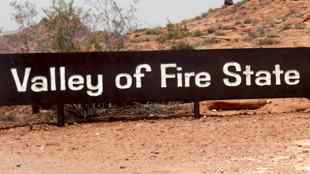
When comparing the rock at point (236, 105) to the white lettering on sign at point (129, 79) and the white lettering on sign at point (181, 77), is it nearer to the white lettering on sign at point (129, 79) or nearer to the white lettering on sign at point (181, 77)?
the white lettering on sign at point (181, 77)

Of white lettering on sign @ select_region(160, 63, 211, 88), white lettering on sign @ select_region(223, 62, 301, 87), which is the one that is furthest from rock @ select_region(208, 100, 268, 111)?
white lettering on sign @ select_region(160, 63, 211, 88)

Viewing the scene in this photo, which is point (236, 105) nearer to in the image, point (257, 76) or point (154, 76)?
point (257, 76)

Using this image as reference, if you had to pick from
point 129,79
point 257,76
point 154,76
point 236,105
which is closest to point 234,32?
point 236,105

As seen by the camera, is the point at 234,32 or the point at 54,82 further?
the point at 234,32

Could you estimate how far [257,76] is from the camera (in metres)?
14.1

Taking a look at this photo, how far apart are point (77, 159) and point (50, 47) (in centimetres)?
826

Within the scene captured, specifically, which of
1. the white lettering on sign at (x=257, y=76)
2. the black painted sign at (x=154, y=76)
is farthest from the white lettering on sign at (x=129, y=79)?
the white lettering on sign at (x=257, y=76)

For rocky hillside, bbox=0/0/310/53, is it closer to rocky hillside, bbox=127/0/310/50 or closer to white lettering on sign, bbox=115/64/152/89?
rocky hillside, bbox=127/0/310/50

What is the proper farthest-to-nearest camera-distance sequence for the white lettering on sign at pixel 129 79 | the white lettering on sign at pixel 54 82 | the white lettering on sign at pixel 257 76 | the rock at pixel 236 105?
the rock at pixel 236 105 → the white lettering on sign at pixel 257 76 → the white lettering on sign at pixel 129 79 → the white lettering on sign at pixel 54 82

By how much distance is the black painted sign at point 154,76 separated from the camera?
13.4m

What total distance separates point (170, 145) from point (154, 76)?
291cm

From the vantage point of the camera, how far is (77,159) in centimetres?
1021

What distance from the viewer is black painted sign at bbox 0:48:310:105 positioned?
1336cm

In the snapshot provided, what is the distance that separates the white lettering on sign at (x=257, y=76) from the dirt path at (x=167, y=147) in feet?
2.26
